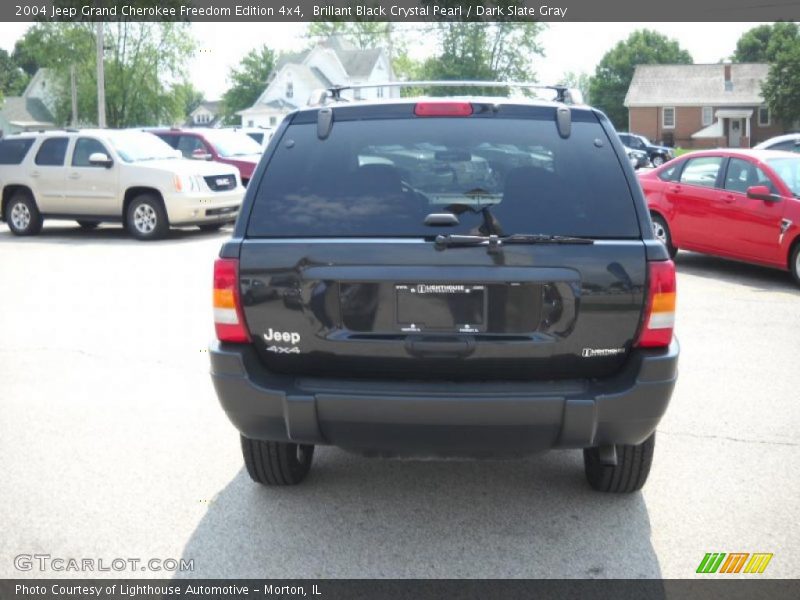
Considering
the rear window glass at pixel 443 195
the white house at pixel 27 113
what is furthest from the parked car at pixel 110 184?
the white house at pixel 27 113

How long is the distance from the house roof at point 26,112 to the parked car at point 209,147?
246 feet

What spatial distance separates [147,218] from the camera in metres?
16.5

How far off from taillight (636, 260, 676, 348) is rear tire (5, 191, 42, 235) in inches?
620

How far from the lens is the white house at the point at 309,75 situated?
8525 centimetres

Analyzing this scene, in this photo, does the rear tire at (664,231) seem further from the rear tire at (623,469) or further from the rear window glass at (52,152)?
the rear window glass at (52,152)

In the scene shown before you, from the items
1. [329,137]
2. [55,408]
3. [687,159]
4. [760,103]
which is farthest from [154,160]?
[760,103]

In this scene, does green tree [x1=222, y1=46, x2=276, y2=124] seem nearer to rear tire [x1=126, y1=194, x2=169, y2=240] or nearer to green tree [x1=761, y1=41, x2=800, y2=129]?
green tree [x1=761, y1=41, x2=800, y2=129]

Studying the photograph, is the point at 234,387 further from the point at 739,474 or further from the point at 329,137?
the point at 739,474

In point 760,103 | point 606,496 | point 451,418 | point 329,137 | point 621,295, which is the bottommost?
point 606,496

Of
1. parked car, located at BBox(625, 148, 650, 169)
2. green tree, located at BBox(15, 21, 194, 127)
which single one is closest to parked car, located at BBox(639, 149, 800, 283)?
parked car, located at BBox(625, 148, 650, 169)

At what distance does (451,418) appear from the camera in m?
3.75

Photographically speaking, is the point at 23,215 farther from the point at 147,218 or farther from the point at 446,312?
the point at 446,312

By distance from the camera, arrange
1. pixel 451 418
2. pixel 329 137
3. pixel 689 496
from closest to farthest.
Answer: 1. pixel 451 418
2. pixel 329 137
3. pixel 689 496

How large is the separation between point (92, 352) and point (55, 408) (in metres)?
1.66
